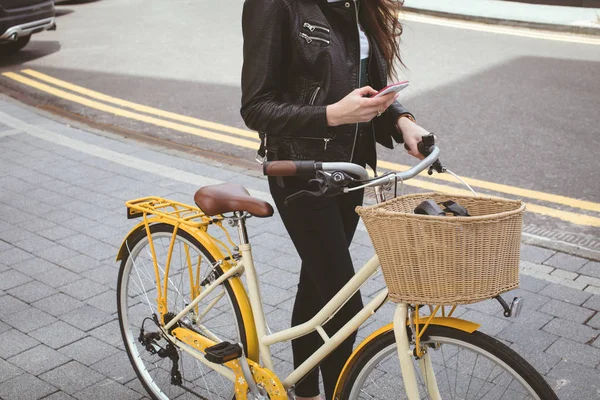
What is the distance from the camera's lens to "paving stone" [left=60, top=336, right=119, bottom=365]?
379 cm

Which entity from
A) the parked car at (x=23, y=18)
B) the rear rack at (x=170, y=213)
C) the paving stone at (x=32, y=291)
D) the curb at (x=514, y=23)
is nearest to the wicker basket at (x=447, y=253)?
the rear rack at (x=170, y=213)

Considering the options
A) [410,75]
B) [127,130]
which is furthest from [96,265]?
[410,75]

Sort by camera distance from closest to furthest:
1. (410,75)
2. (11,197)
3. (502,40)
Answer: (11,197), (410,75), (502,40)

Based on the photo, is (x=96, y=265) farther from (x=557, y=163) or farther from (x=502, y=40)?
(x=502, y=40)

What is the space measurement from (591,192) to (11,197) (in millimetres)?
4182

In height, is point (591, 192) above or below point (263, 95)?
below

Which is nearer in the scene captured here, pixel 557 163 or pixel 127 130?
pixel 557 163

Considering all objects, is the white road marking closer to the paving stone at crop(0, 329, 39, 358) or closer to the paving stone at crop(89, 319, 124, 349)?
the paving stone at crop(89, 319, 124, 349)

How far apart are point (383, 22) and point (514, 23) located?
10.1 m

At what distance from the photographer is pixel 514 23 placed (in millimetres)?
12211

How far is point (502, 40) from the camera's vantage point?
11.2 meters

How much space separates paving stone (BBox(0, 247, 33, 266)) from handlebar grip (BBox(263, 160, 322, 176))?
2.99 metres

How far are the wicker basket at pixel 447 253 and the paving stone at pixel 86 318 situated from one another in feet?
7.72

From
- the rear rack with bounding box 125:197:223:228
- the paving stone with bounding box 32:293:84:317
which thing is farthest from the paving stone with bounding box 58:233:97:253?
the rear rack with bounding box 125:197:223:228
